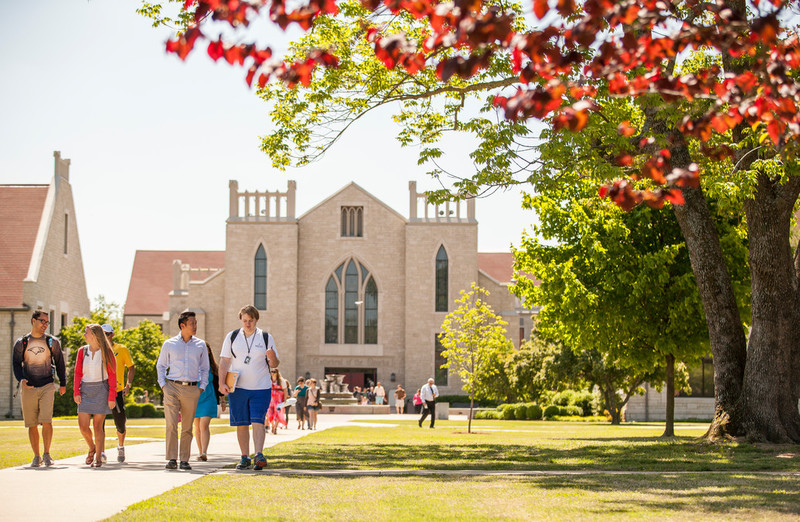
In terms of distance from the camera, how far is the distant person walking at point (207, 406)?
1133 cm

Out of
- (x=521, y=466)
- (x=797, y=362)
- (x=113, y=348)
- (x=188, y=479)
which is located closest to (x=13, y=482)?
(x=188, y=479)

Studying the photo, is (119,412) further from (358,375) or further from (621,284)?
(358,375)

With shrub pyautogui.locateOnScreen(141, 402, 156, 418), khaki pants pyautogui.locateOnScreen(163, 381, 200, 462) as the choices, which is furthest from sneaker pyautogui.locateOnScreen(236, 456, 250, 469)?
shrub pyautogui.locateOnScreen(141, 402, 156, 418)

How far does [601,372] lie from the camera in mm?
37000

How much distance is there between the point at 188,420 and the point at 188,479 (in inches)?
64.1

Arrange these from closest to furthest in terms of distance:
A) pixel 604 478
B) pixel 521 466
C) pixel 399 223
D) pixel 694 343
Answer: pixel 604 478 < pixel 521 466 < pixel 694 343 < pixel 399 223

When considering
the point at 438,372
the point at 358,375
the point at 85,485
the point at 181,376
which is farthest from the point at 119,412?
the point at 358,375

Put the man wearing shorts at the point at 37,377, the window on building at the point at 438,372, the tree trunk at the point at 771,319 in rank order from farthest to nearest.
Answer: the window on building at the point at 438,372 → the tree trunk at the point at 771,319 → the man wearing shorts at the point at 37,377

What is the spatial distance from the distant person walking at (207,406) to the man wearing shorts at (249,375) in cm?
92

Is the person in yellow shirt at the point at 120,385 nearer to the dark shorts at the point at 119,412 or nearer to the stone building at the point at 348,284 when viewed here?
the dark shorts at the point at 119,412

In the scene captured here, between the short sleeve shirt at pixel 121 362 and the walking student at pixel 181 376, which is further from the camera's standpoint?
the short sleeve shirt at pixel 121 362

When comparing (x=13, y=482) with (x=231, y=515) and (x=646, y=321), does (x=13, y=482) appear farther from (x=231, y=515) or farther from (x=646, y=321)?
(x=646, y=321)

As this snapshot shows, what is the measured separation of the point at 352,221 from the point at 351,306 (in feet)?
18.4

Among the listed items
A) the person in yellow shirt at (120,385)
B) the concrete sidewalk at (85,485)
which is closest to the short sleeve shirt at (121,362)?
the person in yellow shirt at (120,385)
